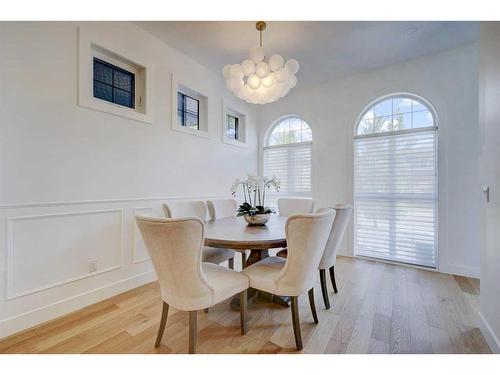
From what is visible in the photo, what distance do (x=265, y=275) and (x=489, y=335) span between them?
5.10ft

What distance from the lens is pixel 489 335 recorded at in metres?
1.58

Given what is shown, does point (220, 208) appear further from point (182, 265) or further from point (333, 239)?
point (182, 265)

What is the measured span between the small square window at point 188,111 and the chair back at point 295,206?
66.6 inches

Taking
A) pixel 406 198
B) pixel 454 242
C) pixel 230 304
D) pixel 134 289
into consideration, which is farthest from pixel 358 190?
pixel 134 289

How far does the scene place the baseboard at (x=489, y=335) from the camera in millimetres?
1481

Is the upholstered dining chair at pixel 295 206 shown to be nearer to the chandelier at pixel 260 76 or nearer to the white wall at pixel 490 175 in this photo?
the chandelier at pixel 260 76

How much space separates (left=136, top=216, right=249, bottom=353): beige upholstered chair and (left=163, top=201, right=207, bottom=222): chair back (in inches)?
30.8

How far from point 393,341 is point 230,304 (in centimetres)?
130

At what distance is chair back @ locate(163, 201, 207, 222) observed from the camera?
229cm

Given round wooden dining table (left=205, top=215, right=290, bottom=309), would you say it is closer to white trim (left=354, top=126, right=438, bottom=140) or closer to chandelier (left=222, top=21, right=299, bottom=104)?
chandelier (left=222, top=21, right=299, bottom=104)

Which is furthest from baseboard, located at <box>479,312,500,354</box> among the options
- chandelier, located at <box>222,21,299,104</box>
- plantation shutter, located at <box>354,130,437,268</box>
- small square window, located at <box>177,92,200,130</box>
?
small square window, located at <box>177,92,200,130</box>

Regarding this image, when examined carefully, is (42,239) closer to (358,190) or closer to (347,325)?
(347,325)

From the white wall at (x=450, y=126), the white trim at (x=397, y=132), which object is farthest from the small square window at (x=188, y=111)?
the white trim at (x=397, y=132)

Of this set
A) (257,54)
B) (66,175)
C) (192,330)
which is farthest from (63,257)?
(257,54)
